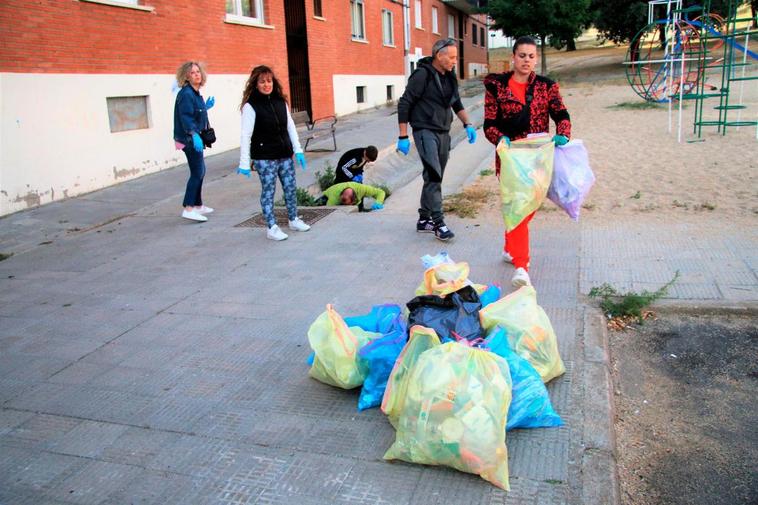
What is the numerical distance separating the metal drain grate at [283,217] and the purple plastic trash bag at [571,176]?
3283 millimetres

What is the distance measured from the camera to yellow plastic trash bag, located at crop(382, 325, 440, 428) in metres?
2.90

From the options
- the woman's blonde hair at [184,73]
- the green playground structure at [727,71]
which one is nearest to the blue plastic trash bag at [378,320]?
the woman's blonde hair at [184,73]

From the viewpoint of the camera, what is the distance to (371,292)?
4867mm

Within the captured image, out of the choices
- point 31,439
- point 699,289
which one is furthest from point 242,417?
point 699,289

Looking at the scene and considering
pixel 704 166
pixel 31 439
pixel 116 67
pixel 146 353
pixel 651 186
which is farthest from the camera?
pixel 116 67

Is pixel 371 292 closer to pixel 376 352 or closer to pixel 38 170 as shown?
pixel 376 352

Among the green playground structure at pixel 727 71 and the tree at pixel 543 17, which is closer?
the green playground structure at pixel 727 71

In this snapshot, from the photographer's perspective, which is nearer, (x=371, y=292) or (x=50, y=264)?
(x=371, y=292)

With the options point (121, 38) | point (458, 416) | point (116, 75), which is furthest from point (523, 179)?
point (121, 38)

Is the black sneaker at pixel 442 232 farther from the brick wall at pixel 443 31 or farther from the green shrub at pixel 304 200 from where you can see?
the brick wall at pixel 443 31

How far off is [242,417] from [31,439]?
1.00 m

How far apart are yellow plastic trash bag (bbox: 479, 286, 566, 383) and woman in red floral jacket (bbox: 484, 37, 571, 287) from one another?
1436 millimetres

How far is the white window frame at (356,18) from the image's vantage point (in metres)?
21.0

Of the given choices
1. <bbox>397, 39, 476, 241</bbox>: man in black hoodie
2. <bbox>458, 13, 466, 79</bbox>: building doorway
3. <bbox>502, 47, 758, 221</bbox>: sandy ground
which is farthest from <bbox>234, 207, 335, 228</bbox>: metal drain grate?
<bbox>458, 13, 466, 79</bbox>: building doorway
